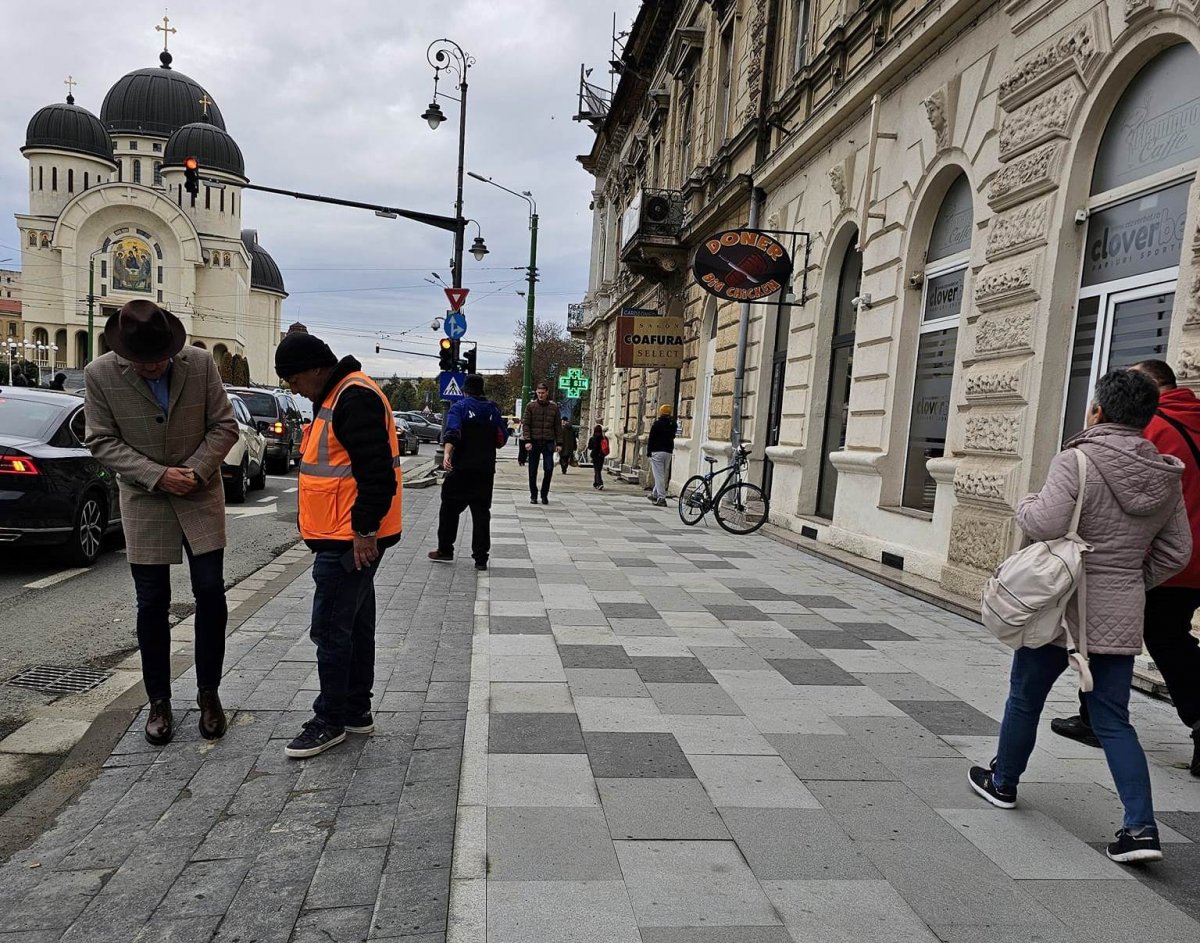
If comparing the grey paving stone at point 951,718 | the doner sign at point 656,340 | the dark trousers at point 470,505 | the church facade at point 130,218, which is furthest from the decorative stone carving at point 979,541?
the church facade at point 130,218

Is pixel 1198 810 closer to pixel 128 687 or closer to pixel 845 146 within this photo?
pixel 128 687

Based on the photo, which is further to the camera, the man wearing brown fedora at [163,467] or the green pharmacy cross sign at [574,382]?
the green pharmacy cross sign at [574,382]

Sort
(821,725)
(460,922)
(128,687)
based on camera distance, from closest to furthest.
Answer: (460,922), (821,725), (128,687)

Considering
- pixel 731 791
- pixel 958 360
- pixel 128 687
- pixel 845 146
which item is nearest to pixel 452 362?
pixel 845 146

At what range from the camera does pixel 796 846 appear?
2861mm

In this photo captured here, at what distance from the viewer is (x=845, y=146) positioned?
10578 millimetres

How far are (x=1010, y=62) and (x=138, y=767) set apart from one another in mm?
7897

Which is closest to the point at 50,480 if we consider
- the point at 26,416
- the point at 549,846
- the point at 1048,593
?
the point at 26,416

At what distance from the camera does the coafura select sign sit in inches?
453

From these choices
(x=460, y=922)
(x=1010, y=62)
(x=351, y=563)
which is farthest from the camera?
(x=1010, y=62)

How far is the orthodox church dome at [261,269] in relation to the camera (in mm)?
101000

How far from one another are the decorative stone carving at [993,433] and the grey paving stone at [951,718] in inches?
114

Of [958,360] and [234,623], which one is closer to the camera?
[234,623]

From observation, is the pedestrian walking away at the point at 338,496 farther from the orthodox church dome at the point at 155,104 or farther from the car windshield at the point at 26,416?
the orthodox church dome at the point at 155,104
